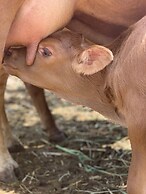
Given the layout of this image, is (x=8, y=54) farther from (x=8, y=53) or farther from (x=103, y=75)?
(x=103, y=75)

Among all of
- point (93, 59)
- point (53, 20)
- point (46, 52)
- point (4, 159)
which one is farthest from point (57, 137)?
point (93, 59)

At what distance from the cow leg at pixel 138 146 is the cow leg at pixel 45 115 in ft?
4.59

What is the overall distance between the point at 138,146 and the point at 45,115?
1545mm

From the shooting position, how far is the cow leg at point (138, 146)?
413 centimetres

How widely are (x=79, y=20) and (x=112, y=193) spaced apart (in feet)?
3.27

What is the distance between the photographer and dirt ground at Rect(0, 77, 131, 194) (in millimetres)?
4711

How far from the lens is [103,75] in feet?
14.8

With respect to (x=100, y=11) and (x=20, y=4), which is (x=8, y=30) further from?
(x=100, y=11)

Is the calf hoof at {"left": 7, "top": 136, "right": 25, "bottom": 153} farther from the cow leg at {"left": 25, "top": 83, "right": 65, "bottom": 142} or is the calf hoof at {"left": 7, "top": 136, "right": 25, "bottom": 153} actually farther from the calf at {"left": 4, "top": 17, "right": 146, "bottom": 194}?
the calf at {"left": 4, "top": 17, "right": 146, "bottom": 194}

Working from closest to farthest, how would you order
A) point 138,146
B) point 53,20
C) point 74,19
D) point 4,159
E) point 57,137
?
point 138,146 → point 53,20 → point 74,19 → point 4,159 → point 57,137

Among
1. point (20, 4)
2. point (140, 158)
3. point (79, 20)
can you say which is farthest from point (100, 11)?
point (140, 158)

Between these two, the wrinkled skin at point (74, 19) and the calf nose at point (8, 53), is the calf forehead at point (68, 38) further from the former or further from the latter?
the calf nose at point (8, 53)

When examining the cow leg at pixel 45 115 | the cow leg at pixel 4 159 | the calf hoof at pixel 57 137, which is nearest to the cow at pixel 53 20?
the cow leg at pixel 4 159

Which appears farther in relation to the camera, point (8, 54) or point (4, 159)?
point (4, 159)
